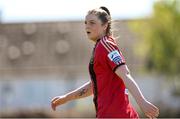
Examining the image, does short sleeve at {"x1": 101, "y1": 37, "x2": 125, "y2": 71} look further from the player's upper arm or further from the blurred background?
the blurred background

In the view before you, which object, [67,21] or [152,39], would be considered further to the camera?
[67,21]

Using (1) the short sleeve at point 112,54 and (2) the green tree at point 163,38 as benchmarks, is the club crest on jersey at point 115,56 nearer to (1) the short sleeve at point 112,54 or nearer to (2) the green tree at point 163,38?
(1) the short sleeve at point 112,54

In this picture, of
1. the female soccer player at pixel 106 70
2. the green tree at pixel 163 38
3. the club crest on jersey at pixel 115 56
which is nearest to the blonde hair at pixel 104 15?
the female soccer player at pixel 106 70

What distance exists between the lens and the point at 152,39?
51688mm

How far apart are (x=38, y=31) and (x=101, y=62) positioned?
2222 inches

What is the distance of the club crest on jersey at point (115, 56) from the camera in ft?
21.9

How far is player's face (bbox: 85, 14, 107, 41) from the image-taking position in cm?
693

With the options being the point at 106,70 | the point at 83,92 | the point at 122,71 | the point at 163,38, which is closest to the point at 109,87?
the point at 106,70

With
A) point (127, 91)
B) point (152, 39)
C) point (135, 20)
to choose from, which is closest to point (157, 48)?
point (152, 39)

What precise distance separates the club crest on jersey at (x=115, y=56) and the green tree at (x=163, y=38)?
43.4 meters

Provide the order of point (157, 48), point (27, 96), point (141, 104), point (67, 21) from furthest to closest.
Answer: point (67, 21) → point (27, 96) → point (157, 48) → point (141, 104)

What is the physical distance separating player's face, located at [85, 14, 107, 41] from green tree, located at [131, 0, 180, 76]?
43.2m

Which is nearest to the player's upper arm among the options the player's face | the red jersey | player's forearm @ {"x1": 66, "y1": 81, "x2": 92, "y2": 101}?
the red jersey

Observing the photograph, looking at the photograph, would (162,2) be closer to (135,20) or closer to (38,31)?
(135,20)
